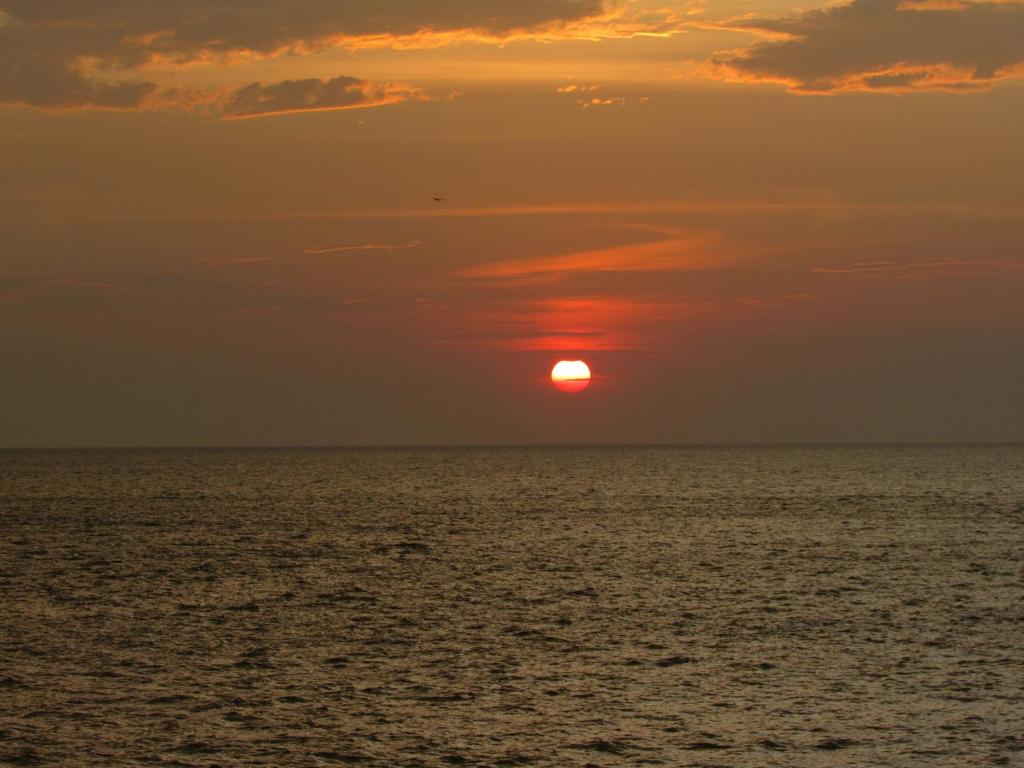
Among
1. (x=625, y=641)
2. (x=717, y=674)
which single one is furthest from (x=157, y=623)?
(x=717, y=674)

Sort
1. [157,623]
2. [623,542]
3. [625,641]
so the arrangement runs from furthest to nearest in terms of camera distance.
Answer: [623,542] → [157,623] → [625,641]

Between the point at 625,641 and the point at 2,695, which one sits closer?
the point at 2,695

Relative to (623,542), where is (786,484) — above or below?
above

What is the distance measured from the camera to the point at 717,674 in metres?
38.8

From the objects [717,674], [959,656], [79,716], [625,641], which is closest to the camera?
[79,716]

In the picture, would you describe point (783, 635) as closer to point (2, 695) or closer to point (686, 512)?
point (2, 695)

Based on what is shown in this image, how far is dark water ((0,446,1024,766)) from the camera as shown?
102 feet

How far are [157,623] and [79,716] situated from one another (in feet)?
50.4

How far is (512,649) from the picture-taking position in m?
42.9

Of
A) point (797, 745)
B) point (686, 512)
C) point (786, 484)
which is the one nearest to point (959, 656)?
point (797, 745)

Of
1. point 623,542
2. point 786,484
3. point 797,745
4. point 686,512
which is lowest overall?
point 797,745

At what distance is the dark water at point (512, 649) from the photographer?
102ft

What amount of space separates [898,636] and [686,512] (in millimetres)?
76870

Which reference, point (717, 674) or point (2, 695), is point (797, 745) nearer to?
point (717, 674)
